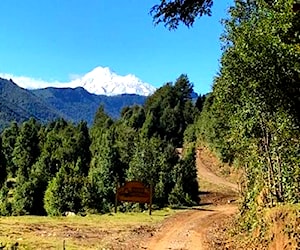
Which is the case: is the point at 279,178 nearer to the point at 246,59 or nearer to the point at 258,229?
the point at 258,229

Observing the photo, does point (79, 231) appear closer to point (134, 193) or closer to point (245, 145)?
point (134, 193)

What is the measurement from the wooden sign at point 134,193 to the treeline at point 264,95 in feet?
31.5

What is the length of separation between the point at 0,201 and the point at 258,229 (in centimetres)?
3712

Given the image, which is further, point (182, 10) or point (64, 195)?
point (64, 195)

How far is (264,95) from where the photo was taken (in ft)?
62.3

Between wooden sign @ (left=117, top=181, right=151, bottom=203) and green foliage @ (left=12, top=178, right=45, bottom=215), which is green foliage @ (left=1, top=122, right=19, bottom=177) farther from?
wooden sign @ (left=117, top=181, right=151, bottom=203)

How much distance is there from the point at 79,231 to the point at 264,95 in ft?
42.4

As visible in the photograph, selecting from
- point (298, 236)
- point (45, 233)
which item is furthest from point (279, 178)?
point (45, 233)

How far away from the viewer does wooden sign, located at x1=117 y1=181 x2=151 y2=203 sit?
112 ft

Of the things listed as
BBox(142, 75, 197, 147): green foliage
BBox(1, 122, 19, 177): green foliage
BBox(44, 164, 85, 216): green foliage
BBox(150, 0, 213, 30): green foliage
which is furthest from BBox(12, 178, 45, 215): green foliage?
BBox(142, 75, 197, 147): green foliage

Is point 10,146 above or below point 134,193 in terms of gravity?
above

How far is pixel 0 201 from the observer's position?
2018 inches

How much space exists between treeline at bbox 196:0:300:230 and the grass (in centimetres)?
616

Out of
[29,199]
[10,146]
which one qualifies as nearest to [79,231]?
[29,199]
